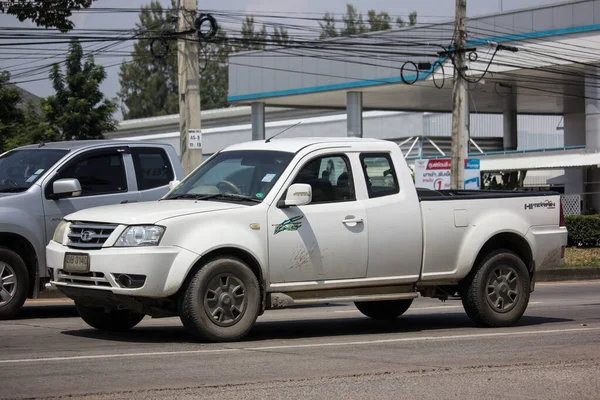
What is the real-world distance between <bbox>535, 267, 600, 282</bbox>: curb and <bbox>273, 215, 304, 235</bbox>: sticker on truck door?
1306cm

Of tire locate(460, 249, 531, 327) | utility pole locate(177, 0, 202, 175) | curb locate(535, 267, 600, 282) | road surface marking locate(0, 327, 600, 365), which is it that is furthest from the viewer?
curb locate(535, 267, 600, 282)

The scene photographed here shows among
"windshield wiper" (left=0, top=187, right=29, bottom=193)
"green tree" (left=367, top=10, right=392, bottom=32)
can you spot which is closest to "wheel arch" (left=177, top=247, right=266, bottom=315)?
"windshield wiper" (left=0, top=187, right=29, bottom=193)

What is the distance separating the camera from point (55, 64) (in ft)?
127

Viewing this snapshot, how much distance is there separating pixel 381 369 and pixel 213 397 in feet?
5.73

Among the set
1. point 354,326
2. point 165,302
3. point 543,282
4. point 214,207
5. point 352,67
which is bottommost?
point 543,282

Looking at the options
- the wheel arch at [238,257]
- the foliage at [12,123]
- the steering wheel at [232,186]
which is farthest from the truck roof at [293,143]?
the foliage at [12,123]

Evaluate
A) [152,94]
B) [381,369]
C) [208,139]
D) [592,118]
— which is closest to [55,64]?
[592,118]

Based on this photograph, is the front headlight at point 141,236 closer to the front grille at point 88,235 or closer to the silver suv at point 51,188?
the front grille at point 88,235

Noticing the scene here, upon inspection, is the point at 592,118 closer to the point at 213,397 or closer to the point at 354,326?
the point at 354,326

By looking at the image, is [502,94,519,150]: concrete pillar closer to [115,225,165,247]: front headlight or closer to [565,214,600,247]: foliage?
[565,214,600,247]: foliage

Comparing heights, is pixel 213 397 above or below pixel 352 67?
below

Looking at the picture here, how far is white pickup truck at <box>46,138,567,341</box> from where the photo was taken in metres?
8.92

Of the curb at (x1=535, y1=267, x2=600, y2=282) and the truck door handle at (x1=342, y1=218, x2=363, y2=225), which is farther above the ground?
the truck door handle at (x1=342, y1=218, x2=363, y2=225)

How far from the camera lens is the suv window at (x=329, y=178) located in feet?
32.6
